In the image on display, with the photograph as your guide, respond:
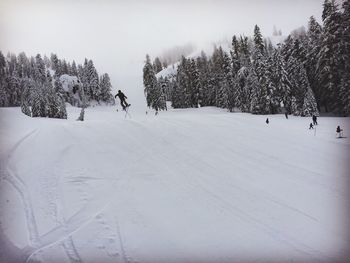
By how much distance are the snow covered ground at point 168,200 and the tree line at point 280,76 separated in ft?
29.9

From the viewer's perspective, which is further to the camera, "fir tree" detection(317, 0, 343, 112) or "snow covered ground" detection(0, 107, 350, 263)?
"fir tree" detection(317, 0, 343, 112)

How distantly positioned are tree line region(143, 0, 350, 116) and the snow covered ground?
9128mm

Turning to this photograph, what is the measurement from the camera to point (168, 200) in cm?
820

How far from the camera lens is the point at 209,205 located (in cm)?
802

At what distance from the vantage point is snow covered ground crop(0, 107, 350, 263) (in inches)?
248

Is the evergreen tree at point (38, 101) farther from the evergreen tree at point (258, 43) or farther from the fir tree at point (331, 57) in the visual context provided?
the evergreen tree at point (258, 43)

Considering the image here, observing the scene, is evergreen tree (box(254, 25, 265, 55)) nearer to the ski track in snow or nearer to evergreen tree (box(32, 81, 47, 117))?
evergreen tree (box(32, 81, 47, 117))

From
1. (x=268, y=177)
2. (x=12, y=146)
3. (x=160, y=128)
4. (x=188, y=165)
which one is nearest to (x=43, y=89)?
(x=160, y=128)

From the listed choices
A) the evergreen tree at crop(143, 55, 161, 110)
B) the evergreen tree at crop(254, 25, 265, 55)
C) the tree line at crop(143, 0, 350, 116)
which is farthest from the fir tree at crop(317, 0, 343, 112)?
the evergreen tree at crop(143, 55, 161, 110)

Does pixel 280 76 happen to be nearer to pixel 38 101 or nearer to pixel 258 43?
pixel 258 43

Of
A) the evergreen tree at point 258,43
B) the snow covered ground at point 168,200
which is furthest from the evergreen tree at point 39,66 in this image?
the evergreen tree at point 258,43

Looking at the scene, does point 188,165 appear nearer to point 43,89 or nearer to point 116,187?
point 116,187

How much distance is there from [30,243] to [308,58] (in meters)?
36.9

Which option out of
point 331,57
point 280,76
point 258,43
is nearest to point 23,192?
point 331,57
